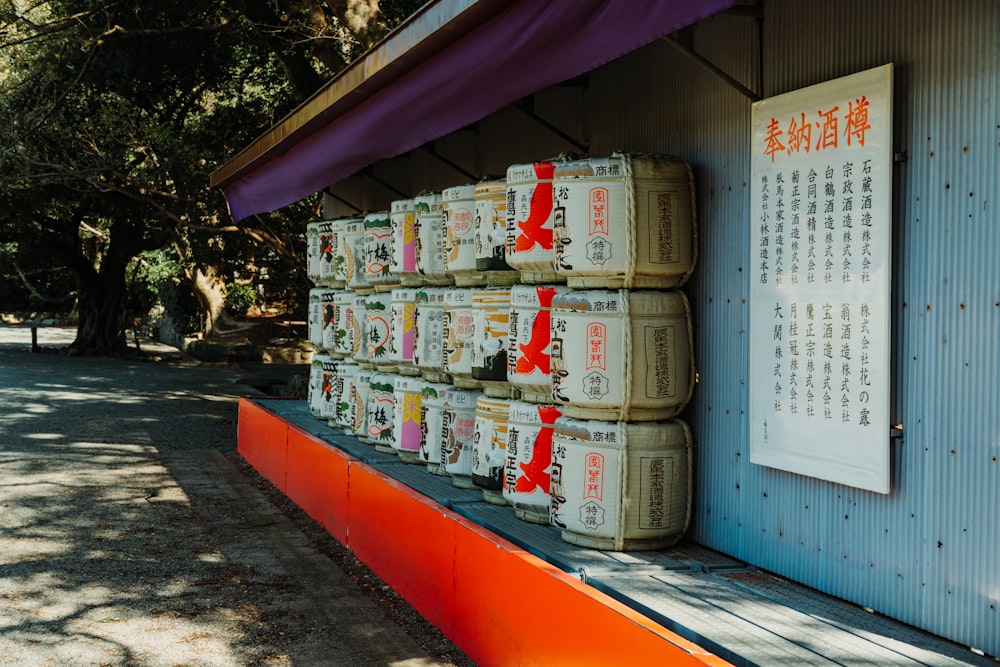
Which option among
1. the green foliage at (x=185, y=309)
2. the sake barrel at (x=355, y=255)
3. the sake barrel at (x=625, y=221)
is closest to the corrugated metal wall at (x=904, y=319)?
the sake barrel at (x=625, y=221)

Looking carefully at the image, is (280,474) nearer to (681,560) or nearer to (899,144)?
(681,560)

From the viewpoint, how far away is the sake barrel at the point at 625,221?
457 cm

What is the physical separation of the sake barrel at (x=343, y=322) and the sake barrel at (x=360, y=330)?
5.8 inches

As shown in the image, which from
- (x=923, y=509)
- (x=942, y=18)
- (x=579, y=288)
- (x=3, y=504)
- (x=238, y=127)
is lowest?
(x=3, y=504)

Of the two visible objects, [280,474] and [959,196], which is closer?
[959,196]

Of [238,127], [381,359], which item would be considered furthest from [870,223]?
[238,127]

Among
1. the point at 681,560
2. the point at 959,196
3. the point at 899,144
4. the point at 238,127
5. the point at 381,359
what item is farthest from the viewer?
the point at 238,127

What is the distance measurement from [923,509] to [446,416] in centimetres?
335

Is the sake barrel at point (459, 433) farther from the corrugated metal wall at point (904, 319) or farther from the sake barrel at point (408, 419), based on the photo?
the corrugated metal wall at point (904, 319)

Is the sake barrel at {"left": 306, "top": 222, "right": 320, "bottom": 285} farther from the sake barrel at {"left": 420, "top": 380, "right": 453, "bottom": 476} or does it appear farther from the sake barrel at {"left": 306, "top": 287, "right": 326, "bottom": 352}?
the sake barrel at {"left": 420, "top": 380, "right": 453, "bottom": 476}

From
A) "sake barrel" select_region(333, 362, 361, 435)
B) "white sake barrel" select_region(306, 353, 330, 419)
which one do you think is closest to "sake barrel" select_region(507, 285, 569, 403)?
"sake barrel" select_region(333, 362, 361, 435)

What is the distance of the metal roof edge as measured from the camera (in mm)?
4770

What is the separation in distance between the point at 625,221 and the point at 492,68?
1.02 m

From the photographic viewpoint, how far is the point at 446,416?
6.34 m
